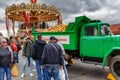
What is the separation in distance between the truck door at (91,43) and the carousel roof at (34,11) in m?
29.0

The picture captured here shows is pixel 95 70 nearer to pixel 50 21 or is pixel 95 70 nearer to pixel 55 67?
pixel 55 67

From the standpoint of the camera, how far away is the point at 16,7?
4047cm

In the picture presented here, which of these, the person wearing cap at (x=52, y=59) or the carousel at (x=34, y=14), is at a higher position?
the carousel at (x=34, y=14)

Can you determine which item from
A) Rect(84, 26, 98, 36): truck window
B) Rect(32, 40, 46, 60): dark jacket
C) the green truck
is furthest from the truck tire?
Rect(32, 40, 46, 60): dark jacket

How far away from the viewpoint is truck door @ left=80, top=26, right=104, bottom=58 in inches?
362

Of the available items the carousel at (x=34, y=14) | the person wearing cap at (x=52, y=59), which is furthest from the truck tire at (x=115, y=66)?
the carousel at (x=34, y=14)

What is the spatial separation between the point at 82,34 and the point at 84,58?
1056 millimetres

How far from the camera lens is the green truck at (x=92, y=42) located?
8.61 meters

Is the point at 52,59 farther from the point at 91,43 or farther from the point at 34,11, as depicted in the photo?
the point at 34,11

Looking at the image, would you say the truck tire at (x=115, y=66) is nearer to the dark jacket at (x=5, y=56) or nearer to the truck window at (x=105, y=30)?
the truck window at (x=105, y=30)

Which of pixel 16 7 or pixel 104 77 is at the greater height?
pixel 16 7

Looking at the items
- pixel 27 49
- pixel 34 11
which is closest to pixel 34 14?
pixel 34 11

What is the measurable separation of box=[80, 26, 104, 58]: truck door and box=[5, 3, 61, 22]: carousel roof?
2897 cm

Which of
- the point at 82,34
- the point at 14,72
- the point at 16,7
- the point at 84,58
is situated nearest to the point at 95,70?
the point at 84,58
